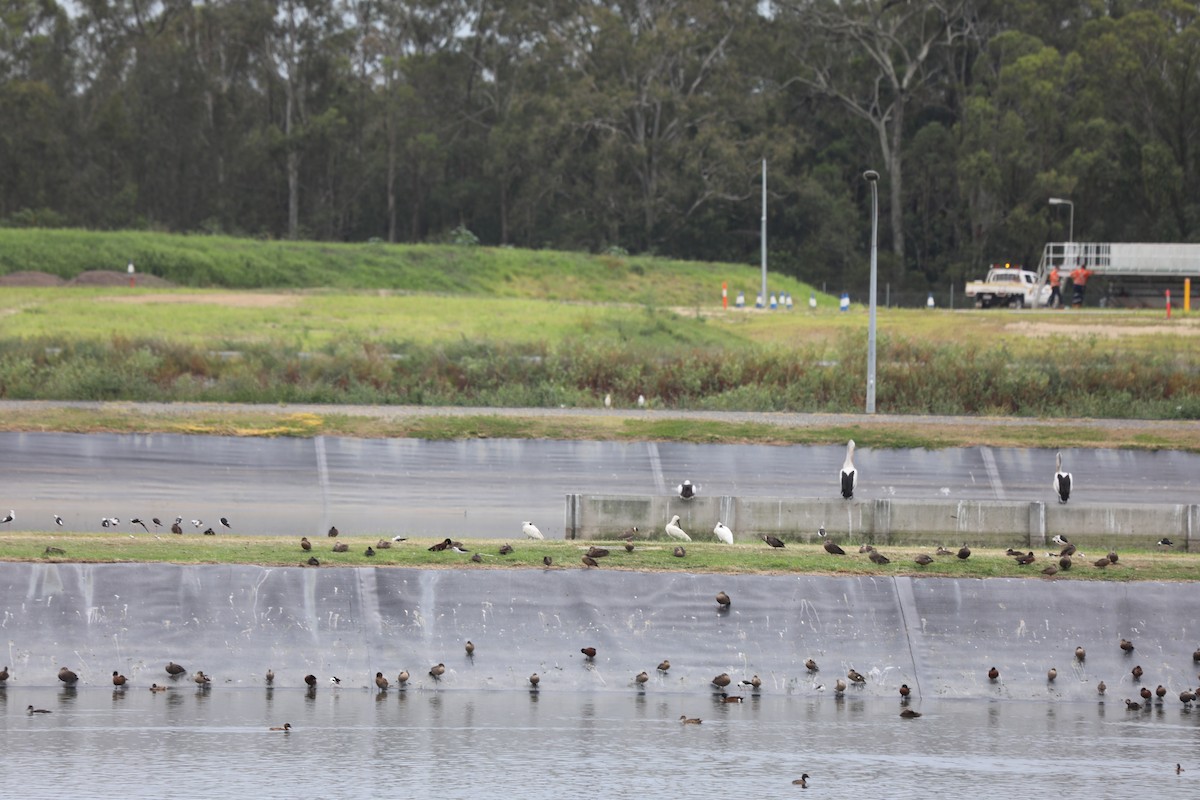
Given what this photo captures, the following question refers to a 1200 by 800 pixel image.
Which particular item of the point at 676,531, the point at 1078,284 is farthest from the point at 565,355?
the point at 1078,284

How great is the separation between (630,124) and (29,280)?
35.3 metres

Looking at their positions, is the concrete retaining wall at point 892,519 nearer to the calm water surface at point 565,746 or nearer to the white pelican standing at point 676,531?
the white pelican standing at point 676,531

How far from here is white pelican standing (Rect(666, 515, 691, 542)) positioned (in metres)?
18.1

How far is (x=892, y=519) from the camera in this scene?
779 inches

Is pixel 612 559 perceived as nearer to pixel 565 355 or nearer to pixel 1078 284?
pixel 565 355

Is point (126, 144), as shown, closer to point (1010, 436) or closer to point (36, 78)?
point (36, 78)

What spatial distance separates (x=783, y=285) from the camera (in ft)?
248

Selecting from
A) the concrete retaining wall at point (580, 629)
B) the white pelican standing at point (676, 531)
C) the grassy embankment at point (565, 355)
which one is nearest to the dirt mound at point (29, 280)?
the grassy embankment at point (565, 355)

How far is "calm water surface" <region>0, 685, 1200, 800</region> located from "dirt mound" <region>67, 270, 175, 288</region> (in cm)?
4789

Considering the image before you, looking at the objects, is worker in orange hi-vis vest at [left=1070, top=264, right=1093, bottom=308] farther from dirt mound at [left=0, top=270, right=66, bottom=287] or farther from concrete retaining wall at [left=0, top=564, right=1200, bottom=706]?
concrete retaining wall at [left=0, top=564, right=1200, bottom=706]

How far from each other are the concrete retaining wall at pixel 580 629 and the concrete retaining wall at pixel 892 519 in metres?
3.81

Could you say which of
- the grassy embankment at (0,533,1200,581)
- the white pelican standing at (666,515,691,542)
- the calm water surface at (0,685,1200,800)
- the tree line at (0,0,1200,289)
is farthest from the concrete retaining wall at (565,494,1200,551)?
the tree line at (0,0,1200,289)

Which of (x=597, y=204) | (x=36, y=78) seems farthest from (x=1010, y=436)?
(x=36, y=78)

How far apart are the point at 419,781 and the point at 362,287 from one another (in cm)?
5446
